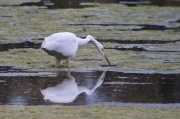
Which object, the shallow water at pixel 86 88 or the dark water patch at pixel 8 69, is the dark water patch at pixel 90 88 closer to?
the shallow water at pixel 86 88

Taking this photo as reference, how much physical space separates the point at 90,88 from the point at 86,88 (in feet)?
0.27

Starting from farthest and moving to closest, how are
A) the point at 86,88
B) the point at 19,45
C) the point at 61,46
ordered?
1. the point at 19,45
2. the point at 61,46
3. the point at 86,88

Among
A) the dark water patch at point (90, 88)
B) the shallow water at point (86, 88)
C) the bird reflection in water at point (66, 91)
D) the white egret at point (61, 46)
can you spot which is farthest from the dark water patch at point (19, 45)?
the bird reflection in water at point (66, 91)

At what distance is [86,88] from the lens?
11234 millimetres

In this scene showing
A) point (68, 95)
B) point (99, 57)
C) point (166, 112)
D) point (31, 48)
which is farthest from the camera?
point (31, 48)

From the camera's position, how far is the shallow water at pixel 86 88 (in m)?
10.2

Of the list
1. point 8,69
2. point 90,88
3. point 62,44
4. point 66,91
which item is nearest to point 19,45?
point 8,69

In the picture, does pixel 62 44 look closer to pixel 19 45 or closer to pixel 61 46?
Result: pixel 61 46

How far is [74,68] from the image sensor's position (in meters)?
13.1

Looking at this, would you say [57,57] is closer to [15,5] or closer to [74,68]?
[74,68]

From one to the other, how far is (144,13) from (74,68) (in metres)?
13.1

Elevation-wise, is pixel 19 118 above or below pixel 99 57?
above

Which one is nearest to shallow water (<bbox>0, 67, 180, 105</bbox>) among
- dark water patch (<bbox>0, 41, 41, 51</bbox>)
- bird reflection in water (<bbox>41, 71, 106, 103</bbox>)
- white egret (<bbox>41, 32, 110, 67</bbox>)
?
bird reflection in water (<bbox>41, 71, 106, 103</bbox>)

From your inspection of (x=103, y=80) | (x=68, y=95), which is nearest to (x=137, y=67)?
(x=103, y=80)
